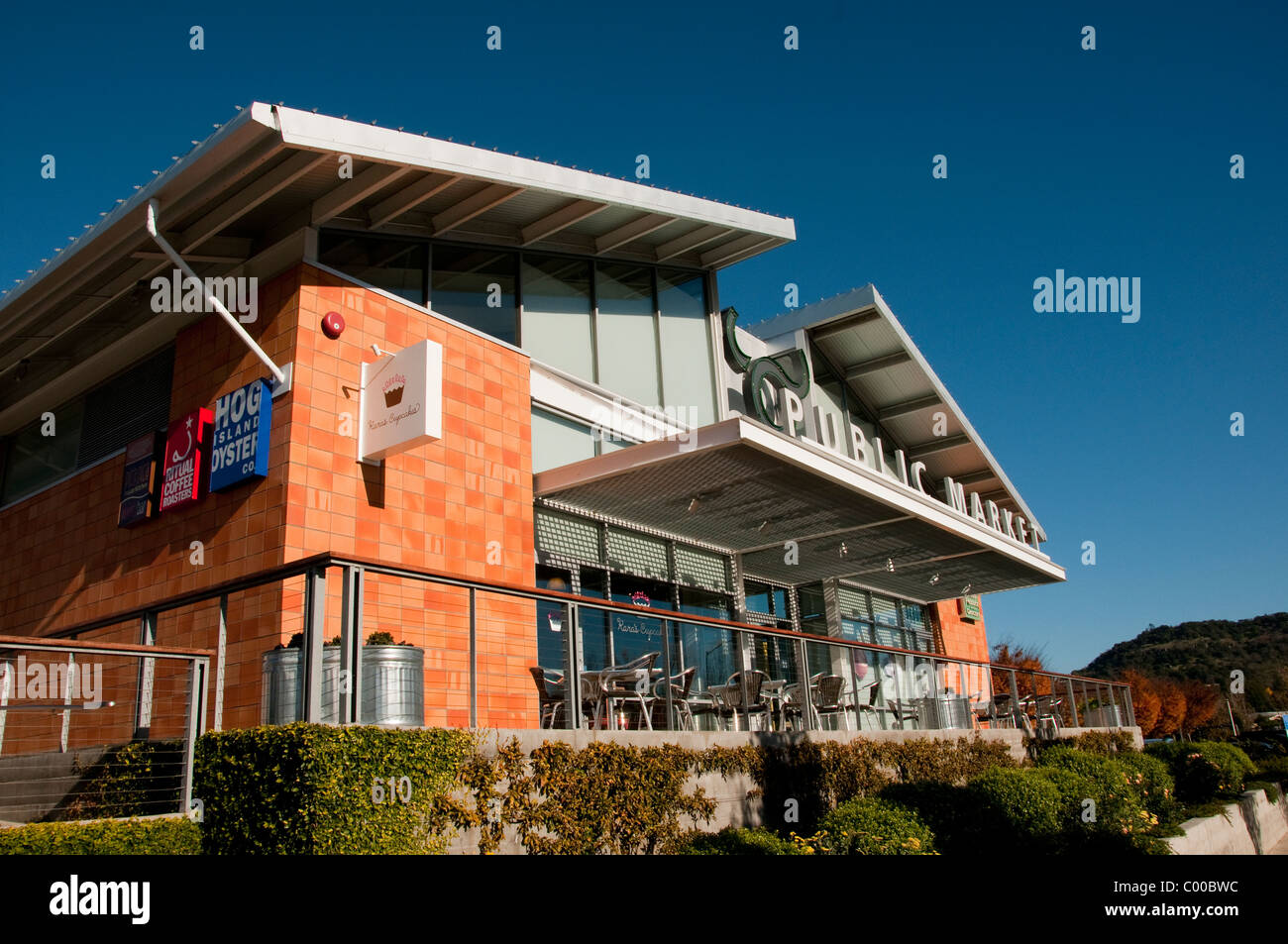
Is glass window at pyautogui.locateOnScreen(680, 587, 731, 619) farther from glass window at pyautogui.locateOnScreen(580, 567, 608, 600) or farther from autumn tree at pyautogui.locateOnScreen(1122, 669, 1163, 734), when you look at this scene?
autumn tree at pyautogui.locateOnScreen(1122, 669, 1163, 734)

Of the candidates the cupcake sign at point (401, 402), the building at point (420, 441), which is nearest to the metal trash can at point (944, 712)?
the building at point (420, 441)

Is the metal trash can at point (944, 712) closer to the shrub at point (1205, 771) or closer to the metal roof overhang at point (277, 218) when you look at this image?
the shrub at point (1205, 771)

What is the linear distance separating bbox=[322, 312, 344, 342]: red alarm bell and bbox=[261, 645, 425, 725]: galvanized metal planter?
365cm

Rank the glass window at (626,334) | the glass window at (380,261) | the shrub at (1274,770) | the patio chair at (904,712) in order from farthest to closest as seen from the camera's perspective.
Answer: the shrub at (1274,770), the glass window at (626,334), the patio chair at (904,712), the glass window at (380,261)

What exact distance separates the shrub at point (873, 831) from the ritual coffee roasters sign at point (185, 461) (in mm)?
6480

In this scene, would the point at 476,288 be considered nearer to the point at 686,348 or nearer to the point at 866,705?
the point at 686,348

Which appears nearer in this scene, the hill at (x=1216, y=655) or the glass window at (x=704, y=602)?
the glass window at (x=704, y=602)

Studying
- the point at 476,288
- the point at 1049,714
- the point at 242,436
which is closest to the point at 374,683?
the point at 242,436

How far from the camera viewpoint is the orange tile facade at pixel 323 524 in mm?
8398

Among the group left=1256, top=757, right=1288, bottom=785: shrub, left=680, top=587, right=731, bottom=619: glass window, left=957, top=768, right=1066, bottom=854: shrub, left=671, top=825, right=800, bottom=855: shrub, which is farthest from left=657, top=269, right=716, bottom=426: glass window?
left=1256, top=757, right=1288, bottom=785: shrub

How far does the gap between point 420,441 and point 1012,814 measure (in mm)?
6334

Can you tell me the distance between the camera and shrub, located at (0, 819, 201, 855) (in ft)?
16.9
